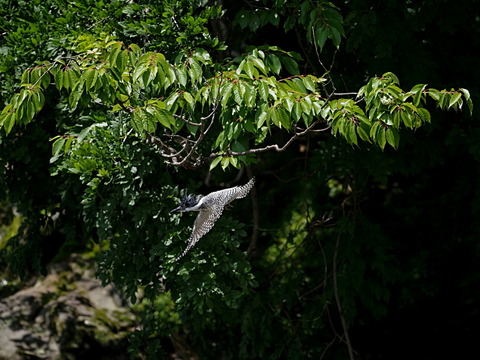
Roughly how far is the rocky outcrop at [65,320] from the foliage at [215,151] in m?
0.63

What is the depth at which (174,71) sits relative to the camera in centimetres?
312

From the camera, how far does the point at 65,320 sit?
567cm

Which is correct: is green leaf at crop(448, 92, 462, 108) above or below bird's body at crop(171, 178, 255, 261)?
above

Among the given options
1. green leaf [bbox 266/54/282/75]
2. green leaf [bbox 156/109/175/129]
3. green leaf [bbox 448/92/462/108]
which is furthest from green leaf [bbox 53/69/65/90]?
green leaf [bbox 448/92/462/108]

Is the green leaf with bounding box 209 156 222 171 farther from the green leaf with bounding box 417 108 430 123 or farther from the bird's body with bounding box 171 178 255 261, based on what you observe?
the green leaf with bounding box 417 108 430 123

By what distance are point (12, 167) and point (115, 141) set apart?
1215 millimetres

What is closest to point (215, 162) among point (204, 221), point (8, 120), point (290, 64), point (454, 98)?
point (204, 221)

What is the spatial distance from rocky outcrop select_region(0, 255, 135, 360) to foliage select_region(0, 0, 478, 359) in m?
0.63

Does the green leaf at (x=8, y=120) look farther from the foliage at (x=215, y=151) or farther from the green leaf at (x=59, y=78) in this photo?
the green leaf at (x=59, y=78)

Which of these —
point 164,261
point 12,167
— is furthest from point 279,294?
point 12,167

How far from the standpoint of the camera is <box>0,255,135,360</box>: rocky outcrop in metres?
5.52

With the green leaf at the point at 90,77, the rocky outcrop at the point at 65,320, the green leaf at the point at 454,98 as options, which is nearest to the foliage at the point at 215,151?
the green leaf at the point at 90,77

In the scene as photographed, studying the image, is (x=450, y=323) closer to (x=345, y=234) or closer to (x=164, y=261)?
(x=345, y=234)

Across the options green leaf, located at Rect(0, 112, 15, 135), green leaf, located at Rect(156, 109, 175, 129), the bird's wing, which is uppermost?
green leaf, located at Rect(0, 112, 15, 135)
